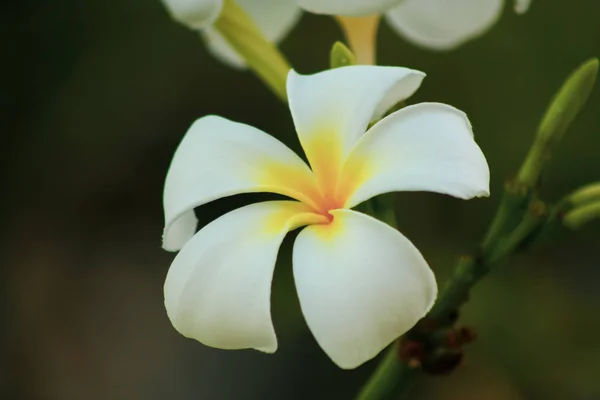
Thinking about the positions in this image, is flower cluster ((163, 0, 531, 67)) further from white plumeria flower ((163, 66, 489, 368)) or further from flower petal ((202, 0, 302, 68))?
white plumeria flower ((163, 66, 489, 368))

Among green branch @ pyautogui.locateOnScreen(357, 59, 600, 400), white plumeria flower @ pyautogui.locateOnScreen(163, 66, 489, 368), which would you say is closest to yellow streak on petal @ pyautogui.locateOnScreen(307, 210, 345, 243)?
white plumeria flower @ pyautogui.locateOnScreen(163, 66, 489, 368)

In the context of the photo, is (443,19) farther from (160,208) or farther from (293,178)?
(160,208)

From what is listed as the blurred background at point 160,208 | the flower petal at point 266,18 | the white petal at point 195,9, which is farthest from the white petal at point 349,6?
the blurred background at point 160,208

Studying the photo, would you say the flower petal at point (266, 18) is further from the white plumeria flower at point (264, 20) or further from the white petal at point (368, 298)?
the white petal at point (368, 298)

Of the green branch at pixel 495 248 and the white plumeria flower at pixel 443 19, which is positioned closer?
the green branch at pixel 495 248

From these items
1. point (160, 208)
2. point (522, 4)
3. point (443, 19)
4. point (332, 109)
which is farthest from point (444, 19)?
point (160, 208)

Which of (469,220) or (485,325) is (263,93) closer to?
(469,220)
